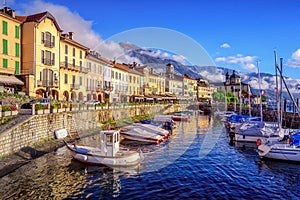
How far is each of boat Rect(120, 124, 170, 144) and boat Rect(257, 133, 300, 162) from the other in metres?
11.6

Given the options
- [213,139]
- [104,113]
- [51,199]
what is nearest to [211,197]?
[51,199]

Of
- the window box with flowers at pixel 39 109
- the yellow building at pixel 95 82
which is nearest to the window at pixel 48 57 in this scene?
the yellow building at pixel 95 82

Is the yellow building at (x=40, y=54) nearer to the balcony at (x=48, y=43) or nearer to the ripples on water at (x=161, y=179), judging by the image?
the balcony at (x=48, y=43)

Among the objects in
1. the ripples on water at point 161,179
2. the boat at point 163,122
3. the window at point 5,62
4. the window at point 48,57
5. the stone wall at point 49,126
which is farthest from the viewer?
the boat at point 163,122

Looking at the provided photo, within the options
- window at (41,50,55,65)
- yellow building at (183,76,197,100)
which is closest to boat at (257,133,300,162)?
yellow building at (183,76,197,100)

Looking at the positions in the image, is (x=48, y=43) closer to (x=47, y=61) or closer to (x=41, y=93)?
(x=47, y=61)

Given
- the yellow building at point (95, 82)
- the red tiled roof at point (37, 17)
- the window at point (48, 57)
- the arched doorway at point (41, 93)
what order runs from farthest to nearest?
the yellow building at point (95, 82) < the window at point (48, 57) < the arched doorway at point (41, 93) < the red tiled roof at point (37, 17)

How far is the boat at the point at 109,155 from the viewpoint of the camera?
1745 centimetres

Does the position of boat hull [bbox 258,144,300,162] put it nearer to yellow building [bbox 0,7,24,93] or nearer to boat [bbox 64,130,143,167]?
boat [bbox 64,130,143,167]

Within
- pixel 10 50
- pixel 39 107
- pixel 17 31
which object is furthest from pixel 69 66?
pixel 39 107

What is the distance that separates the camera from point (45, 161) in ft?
58.7

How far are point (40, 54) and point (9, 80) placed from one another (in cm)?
789

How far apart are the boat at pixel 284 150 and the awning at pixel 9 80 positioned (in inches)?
1216

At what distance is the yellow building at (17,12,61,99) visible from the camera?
1407 inches
